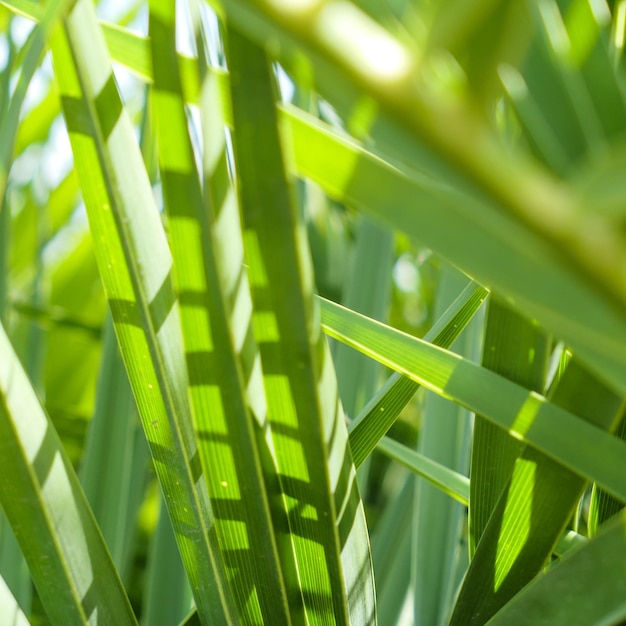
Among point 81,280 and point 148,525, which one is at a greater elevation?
point 81,280

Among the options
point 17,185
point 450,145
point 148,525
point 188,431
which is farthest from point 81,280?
point 450,145

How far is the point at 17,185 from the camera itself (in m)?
0.72

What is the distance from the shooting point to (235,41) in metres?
0.13

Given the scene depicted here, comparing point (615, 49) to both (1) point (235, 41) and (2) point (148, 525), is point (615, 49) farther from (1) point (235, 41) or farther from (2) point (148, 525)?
(2) point (148, 525)

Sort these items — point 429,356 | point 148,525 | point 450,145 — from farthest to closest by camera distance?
point 148,525
point 429,356
point 450,145

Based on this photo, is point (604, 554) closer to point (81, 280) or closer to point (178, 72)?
point (178, 72)

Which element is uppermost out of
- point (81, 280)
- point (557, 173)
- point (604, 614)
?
point (81, 280)

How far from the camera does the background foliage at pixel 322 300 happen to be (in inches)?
3.1

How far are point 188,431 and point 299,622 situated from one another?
0.22 ft

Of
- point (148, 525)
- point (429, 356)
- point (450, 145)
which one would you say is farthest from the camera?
point (148, 525)

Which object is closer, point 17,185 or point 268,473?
point 268,473

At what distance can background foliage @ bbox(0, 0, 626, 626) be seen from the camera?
0.08m

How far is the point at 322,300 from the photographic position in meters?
0.22

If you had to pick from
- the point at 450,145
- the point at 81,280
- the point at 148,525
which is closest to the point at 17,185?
the point at 81,280
